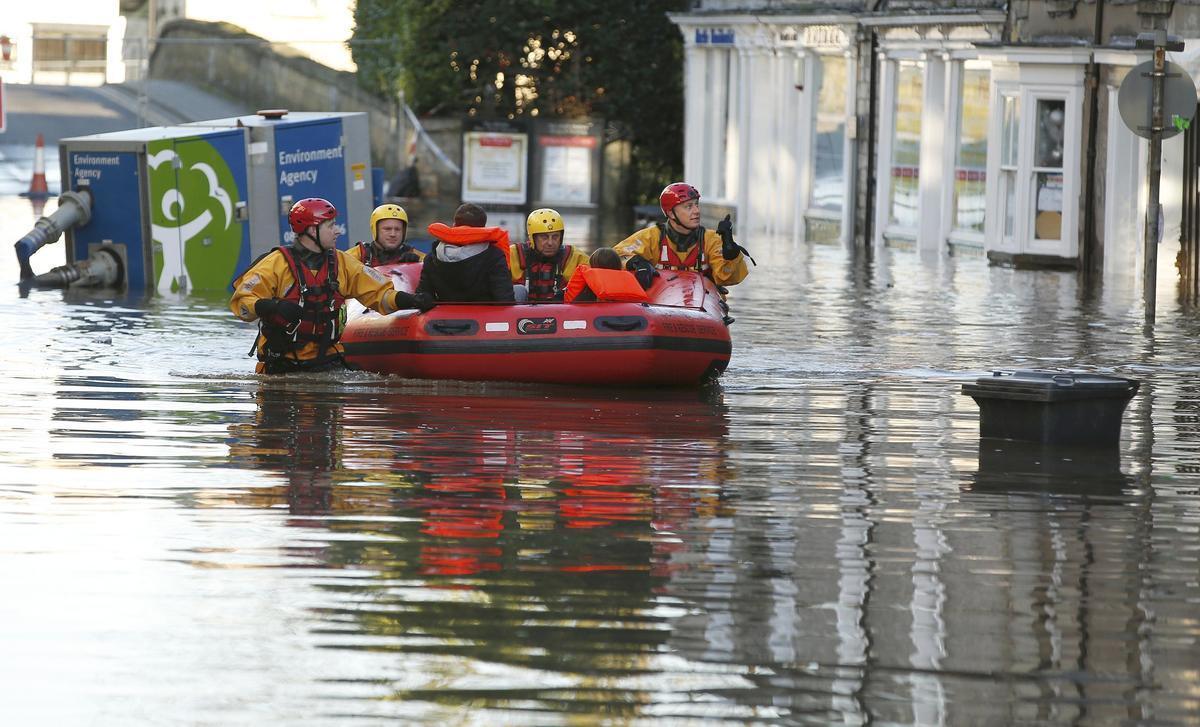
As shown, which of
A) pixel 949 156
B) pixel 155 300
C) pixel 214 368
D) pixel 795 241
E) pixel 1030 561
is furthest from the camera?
pixel 795 241

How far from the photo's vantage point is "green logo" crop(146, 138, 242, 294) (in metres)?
22.7

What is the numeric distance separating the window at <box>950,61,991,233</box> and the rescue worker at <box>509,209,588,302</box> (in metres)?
14.0

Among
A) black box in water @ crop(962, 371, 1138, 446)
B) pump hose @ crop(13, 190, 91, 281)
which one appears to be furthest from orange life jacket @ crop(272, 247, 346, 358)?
pump hose @ crop(13, 190, 91, 281)

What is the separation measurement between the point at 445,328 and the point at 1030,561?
6567 mm

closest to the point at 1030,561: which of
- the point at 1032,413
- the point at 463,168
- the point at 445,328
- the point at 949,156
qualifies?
the point at 1032,413

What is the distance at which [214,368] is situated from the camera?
1606cm

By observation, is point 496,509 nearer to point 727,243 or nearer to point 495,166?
point 727,243

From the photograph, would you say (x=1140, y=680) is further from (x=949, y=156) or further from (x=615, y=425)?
(x=949, y=156)

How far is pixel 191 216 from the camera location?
2302 centimetres

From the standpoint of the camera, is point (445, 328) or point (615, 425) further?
point (445, 328)

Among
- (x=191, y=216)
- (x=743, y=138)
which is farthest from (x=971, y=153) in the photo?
(x=191, y=216)

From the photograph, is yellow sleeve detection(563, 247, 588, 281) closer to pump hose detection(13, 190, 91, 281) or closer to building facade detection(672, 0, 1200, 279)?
building facade detection(672, 0, 1200, 279)

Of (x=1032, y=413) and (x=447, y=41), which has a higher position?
(x=447, y=41)

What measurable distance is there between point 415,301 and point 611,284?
1241mm
